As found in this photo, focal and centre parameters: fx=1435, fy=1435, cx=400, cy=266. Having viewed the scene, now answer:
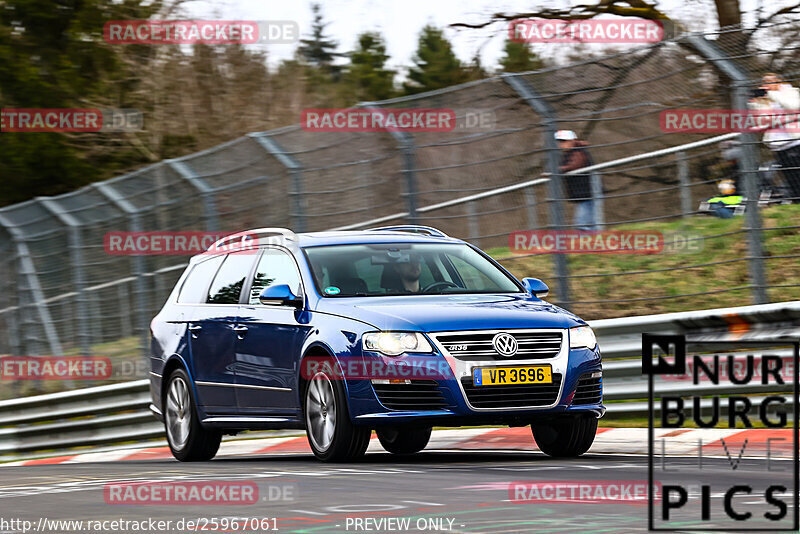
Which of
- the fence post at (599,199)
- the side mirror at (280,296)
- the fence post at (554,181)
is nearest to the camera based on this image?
the side mirror at (280,296)

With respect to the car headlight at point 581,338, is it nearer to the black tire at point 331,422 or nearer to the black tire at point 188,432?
the black tire at point 331,422

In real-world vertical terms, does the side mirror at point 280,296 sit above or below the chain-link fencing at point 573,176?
below

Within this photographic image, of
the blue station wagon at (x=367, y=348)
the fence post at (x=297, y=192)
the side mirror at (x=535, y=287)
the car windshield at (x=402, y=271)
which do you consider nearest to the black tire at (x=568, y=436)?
the blue station wagon at (x=367, y=348)

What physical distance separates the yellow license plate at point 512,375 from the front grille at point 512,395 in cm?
3

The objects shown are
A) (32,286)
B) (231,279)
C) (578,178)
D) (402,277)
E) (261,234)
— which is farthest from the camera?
(32,286)

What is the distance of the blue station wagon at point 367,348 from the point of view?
9148 mm

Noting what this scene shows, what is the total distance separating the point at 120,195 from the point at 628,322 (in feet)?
26.4

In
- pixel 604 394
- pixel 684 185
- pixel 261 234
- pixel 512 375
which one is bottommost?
pixel 604 394

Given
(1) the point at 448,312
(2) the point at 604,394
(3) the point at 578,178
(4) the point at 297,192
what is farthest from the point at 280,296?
(4) the point at 297,192

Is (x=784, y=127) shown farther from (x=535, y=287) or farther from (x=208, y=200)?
(x=208, y=200)

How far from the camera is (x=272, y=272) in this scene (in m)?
10.9

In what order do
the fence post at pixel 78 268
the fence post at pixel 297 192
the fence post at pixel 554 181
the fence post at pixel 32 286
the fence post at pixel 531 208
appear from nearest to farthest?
1. the fence post at pixel 554 181
2. the fence post at pixel 531 208
3. the fence post at pixel 297 192
4. the fence post at pixel 78 268
5. the fence post at pixel 32 286

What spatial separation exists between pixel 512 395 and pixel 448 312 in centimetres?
69

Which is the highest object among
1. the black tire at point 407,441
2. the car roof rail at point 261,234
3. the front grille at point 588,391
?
the car roof rail at point 261,234
